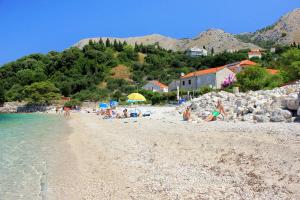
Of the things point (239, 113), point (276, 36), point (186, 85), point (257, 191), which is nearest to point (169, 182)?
point (257, 191)

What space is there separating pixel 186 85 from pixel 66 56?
43.7 meters

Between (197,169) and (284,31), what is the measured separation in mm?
188879

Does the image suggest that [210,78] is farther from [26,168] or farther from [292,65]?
[26,168]

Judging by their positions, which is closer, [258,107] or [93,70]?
[258,107]

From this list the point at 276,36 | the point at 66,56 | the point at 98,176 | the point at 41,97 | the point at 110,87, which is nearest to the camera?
the point at 98,176

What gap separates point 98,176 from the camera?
9680mm

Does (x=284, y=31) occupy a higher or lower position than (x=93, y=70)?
higher

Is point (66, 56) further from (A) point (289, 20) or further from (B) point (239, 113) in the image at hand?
(A) point (289, 20)

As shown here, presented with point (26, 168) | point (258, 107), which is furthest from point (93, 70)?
point (26, 168)

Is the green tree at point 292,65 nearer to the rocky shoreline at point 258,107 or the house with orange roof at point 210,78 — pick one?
the rocky shoreline at point 258,107

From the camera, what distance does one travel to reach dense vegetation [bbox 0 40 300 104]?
73931 millimetres

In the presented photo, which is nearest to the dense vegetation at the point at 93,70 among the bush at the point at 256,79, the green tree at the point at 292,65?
the bush at the point at 256,79

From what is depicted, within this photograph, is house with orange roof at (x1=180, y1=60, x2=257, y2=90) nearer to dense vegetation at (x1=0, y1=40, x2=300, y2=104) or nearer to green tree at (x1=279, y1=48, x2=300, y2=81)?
dense vegetation at (x1=0, y1=40, x2=300, y2=104)

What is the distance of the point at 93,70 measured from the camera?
9662cm
